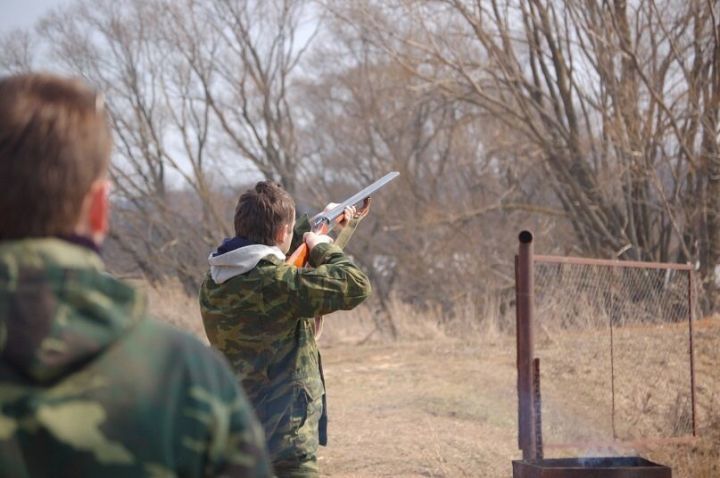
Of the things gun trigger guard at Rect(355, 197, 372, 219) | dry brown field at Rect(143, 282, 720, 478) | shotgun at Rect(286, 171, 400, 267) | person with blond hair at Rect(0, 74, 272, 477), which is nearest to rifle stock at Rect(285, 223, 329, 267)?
shotgun at Rect(286, 171, 400, 267)

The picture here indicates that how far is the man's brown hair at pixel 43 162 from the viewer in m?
1.47

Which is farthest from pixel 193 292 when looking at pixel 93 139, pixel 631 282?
pixel 93 139

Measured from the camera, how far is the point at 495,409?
32.2ft

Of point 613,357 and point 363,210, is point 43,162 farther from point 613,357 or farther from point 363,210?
point 613,357

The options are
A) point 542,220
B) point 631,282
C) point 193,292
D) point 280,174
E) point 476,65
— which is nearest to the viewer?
point 631,282

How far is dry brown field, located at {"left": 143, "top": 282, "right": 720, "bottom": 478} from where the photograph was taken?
759 cm

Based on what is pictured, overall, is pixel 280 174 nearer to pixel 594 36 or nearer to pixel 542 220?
pixel 542 220

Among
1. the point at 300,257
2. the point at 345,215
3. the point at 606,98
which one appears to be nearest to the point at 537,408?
the point at 345,215

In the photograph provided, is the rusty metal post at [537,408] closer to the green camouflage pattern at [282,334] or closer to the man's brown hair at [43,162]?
the green camouflage pattern at [282,334]

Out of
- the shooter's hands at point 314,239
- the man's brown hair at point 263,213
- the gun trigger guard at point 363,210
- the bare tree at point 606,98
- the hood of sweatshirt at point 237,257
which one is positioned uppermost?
the bare tree at point 606,98

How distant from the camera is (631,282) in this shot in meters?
9.78

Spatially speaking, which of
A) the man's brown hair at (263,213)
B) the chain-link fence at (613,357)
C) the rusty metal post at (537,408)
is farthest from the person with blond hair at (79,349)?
the chain-link fence at (613,357)

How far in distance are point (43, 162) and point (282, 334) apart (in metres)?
2.48

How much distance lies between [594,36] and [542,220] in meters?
6.07
